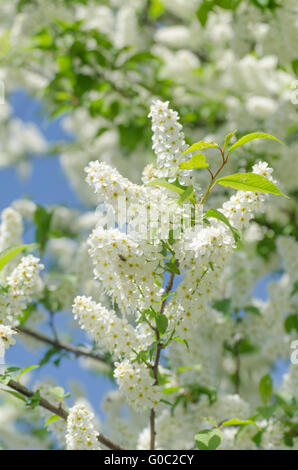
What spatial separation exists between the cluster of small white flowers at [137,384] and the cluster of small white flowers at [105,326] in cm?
7

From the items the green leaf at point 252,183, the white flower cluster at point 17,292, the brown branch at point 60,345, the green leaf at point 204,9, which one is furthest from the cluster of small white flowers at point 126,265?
the green leaf at point 204,9

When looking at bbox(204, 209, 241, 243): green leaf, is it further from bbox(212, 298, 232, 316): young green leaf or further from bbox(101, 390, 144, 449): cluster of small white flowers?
bbox(212, 298, 232, 316): young green leaf

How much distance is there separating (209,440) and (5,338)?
2.93ft

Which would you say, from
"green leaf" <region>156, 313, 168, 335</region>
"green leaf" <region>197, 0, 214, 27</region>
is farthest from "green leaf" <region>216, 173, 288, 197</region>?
"green leaf" <region>197, 0, 214, 27</region>

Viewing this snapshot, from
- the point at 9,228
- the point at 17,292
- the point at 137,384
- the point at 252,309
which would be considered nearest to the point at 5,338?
the point at 17,292

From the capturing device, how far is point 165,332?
2.12 m

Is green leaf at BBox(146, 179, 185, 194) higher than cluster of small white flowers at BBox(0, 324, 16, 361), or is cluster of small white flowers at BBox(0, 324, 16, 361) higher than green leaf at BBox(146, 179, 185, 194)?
green leaf at BBox(146, 179, 185, 194)

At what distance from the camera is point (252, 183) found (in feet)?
6.34

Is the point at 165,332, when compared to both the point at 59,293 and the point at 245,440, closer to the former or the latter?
the point at 245,440

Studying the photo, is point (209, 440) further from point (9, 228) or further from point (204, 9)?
point (204, 9)

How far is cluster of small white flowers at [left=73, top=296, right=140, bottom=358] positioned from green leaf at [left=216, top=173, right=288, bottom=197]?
69 centimetres

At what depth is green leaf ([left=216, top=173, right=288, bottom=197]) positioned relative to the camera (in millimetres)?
1910

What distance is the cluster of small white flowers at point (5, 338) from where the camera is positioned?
6.91 feet

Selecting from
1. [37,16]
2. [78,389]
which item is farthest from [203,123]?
[78,389]
